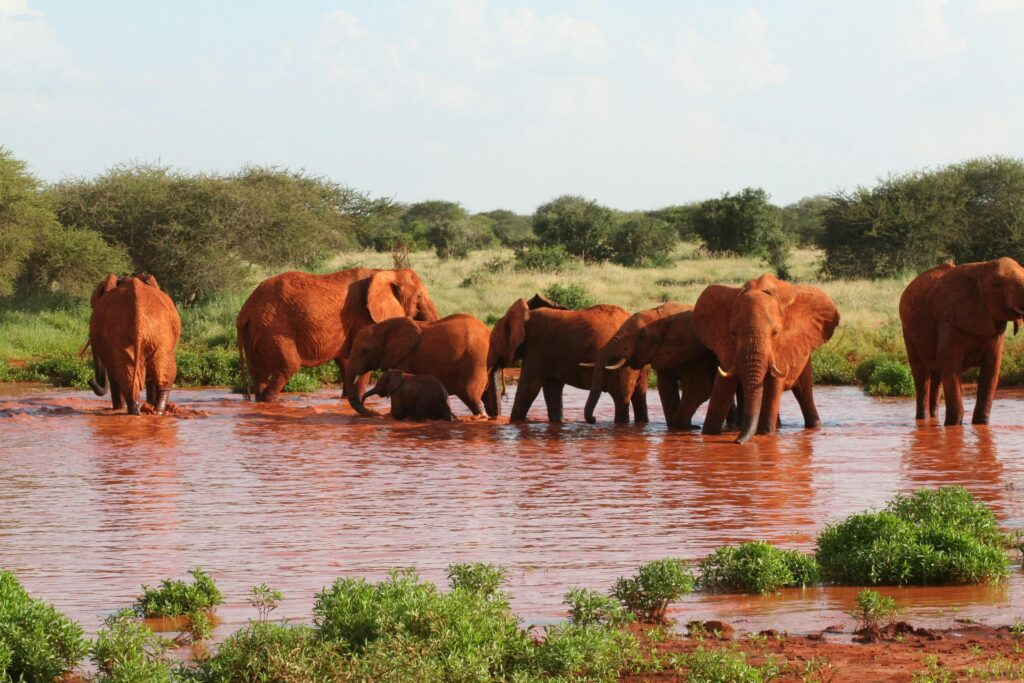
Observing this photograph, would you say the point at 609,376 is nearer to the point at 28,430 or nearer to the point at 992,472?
the point at 992,472

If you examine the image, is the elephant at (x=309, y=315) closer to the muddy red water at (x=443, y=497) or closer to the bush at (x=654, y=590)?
the muddy red water at (x=443, y=497)

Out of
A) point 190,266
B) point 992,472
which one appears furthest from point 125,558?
point 190,266

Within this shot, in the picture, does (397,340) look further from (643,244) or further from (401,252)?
(643,244)

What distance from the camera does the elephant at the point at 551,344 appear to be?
15062 millimetres

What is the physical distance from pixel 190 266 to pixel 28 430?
49.6 feet

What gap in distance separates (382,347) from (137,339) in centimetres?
262

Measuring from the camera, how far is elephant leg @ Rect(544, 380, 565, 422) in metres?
15.4

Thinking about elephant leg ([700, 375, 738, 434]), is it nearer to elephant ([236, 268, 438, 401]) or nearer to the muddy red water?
the muddy red water

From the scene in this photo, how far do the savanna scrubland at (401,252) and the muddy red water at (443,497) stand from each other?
5.76m

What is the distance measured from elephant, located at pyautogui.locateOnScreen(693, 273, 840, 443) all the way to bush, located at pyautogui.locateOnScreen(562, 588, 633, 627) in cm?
707

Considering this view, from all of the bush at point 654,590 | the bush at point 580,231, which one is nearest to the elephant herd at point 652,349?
the bush at point 654,590

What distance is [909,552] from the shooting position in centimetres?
710

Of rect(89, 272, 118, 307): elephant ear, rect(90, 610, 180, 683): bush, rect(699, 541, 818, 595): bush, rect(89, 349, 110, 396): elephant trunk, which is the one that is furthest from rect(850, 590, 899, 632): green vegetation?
rect(89, 349, 110, 396): elephant trunk

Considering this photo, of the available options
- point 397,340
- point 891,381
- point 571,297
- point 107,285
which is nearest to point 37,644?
point 397,340
